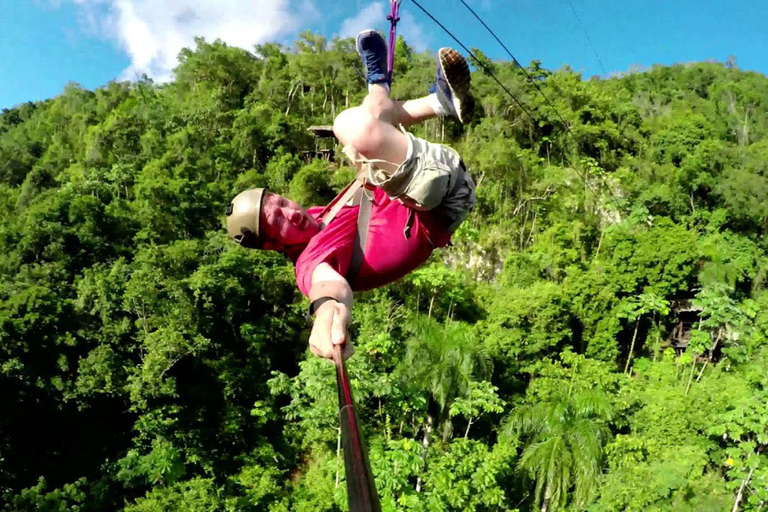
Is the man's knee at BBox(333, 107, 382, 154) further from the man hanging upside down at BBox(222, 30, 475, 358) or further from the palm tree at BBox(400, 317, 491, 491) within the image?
the palm tree at BBox(400, 317, 491, 491)

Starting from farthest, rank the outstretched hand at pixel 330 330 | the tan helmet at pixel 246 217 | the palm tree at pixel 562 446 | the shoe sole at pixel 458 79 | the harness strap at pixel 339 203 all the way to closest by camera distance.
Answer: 1. the palm tree at pixel 562 446
2. the harness strap at pixel 339 203
3. the tan helmet at pixel 246 217
4. the shoe sole at pixel 458 79
5. the outstretched hand at pixel 330 330

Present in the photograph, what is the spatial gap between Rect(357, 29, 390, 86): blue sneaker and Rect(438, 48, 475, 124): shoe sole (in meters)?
0.11

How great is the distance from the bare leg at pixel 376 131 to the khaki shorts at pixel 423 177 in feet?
0.06

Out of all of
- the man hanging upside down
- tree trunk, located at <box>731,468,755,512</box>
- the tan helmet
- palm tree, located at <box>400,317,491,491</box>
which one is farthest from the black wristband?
tree trunk, located at <box>731,468,755,512</box>

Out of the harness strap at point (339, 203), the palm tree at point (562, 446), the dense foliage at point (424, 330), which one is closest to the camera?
the harness strap at point (339, 203)

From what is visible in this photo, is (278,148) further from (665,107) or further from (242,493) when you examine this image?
(665,107)

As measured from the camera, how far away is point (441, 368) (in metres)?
9.21

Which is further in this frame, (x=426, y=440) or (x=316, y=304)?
(x=426, y=440)

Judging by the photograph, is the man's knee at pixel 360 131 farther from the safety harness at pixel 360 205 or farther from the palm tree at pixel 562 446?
the palm tree at pixel 562 446

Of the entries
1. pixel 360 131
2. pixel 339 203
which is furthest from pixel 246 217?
pixel 360 131

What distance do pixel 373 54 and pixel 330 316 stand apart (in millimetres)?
534

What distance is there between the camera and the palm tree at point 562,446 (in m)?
8.37

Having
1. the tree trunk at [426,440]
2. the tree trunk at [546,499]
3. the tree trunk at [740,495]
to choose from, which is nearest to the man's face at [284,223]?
the tree trunk at [426,440]

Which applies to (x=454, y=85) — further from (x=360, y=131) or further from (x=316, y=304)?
(x=316, y=304)
